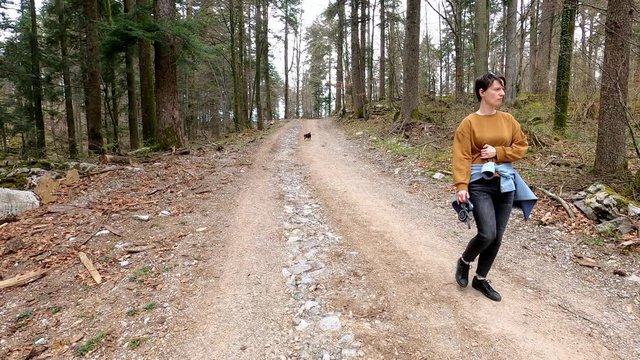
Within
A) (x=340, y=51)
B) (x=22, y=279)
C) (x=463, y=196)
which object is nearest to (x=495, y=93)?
(x=463, y=196)

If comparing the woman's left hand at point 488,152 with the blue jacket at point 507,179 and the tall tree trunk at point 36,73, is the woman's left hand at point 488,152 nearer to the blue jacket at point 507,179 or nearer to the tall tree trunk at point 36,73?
the blue jacket at point 507,179

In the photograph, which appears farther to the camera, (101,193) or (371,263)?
(101,193)

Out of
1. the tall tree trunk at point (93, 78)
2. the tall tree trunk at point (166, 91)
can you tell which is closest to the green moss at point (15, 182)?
the tall tree trunk at point (166, 91)

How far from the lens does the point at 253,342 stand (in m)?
2.94

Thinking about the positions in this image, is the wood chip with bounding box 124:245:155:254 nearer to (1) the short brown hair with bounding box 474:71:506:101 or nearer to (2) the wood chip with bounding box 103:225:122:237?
(2) the wood chip with bounding box 103:225:122:237

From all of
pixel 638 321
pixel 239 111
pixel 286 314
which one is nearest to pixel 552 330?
pixel 638 321

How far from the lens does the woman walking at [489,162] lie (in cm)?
319

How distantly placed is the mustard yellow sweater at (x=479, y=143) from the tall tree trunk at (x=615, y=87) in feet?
12.2

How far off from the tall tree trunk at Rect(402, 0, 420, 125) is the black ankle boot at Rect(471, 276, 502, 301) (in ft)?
32.6

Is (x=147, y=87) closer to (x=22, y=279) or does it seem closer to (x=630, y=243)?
(x=22, y=279)

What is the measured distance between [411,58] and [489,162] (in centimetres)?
1052

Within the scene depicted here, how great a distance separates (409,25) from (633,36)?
7.67 meters

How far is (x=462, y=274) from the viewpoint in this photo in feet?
12.0

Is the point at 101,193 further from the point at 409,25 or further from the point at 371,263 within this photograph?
the point at 409,25
